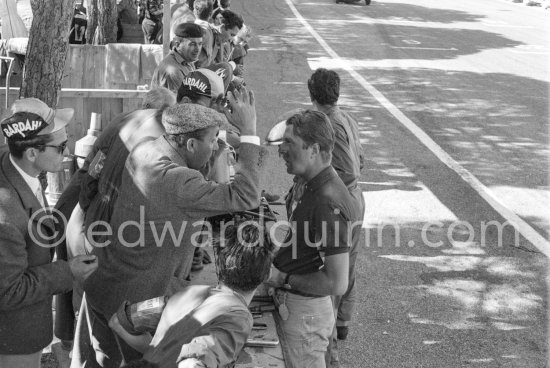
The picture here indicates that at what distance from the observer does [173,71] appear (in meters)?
7.69

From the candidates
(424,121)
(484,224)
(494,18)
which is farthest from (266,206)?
(494,18)

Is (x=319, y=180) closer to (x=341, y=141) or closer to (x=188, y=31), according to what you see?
(x=341, y=141)

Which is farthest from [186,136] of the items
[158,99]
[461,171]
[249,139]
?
[461,171]

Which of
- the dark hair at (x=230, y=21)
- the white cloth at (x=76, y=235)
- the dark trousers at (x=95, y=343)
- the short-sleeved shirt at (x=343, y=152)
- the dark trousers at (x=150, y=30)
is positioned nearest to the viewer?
the dark trousers at (x=95, y=343)

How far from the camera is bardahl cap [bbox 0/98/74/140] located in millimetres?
4059

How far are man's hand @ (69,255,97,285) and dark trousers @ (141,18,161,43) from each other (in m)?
11.7

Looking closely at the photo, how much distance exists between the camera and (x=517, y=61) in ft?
65.3

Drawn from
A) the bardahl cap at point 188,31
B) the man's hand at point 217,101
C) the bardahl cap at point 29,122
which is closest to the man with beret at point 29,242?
the bardahl cap at point 29,122

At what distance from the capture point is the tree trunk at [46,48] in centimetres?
645

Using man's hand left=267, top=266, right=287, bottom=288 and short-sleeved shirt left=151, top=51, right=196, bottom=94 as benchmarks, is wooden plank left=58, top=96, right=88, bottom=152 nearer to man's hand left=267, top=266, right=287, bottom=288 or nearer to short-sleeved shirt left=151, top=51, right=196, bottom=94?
short-sleeved shirt left=151, top=51, right=196, bottom=94

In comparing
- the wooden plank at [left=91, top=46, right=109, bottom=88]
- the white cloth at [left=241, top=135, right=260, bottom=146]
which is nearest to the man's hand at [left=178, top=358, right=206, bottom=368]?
the white cloth at [left=241, top=135, right=260, bottom=146]

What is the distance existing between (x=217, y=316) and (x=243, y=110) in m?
1.35

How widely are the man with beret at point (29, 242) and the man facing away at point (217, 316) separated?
92cm

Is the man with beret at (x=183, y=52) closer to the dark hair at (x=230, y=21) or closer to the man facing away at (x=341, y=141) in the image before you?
the man facing away at (x=341, y=141)
